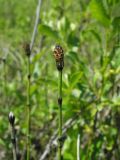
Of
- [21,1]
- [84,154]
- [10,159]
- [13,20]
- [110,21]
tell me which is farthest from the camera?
[13,20]

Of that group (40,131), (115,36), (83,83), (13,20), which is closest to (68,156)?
(83,83)

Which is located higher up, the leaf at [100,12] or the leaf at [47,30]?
the leaf at [100,12]

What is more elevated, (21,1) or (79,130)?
(21,1)

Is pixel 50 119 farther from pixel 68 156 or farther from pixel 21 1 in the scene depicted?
pixel 21 1

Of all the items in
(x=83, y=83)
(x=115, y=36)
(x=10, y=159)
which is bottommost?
(x=10, y=159)

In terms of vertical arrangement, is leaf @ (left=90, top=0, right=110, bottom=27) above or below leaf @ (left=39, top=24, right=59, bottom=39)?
above

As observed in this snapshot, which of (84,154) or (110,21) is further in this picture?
(84,154)

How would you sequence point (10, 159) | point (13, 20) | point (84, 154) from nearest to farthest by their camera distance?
point (84, 154), point (10, 159), point (13, 20)
